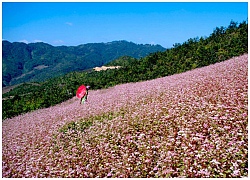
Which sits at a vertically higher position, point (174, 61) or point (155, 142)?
point (174, 61)

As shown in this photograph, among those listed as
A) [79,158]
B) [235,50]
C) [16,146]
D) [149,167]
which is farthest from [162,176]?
[235,50]

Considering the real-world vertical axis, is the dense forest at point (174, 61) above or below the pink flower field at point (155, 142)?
above

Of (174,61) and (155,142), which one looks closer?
(155,142)

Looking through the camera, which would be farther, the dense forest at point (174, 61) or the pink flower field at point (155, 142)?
the dense forest at point (174, 61)

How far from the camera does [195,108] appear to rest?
7754 mm

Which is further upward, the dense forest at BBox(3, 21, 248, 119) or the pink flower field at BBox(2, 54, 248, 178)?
the dense forest at BBox(3, 21, 248, 119)

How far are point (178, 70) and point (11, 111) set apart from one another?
55.3 ft

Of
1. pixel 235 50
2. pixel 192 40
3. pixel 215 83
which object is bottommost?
pixel 215 83

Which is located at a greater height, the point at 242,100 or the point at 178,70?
the point at 178,70

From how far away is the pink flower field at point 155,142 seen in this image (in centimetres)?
529

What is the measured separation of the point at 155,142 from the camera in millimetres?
6410

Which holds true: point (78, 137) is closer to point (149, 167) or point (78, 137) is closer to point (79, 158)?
point (79, 158)

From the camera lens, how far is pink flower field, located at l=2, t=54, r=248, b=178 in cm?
529

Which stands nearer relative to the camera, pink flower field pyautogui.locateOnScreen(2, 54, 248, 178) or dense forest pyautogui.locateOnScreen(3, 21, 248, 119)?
pink flower field pyautogui.locateOnScreen(2, 54, 248, 178)
